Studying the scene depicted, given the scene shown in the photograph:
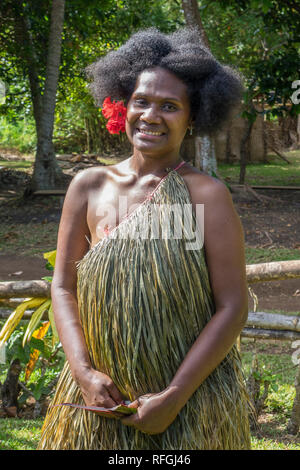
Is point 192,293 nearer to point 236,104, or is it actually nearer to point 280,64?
point 236,104

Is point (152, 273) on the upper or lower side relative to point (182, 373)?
upper

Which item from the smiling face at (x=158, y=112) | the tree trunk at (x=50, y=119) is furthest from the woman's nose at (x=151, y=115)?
the tree trunk at (x=50, y=119)

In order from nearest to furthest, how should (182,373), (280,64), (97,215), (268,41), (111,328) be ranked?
(182,373) → (111,328) → (97,215) → (280,64) → (268,41)

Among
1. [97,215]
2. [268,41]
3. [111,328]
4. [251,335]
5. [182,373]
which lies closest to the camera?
[182,373]

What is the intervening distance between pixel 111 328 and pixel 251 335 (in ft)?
6.52

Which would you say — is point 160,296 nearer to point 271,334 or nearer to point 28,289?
point 28,289

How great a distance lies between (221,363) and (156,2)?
11687mm

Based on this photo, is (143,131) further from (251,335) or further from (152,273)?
(251,335)

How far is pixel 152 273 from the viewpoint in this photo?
5.45ft

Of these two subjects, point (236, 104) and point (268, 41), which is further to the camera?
point (268, 41)

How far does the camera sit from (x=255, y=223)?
8.75 metres

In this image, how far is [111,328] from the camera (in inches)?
66.4
